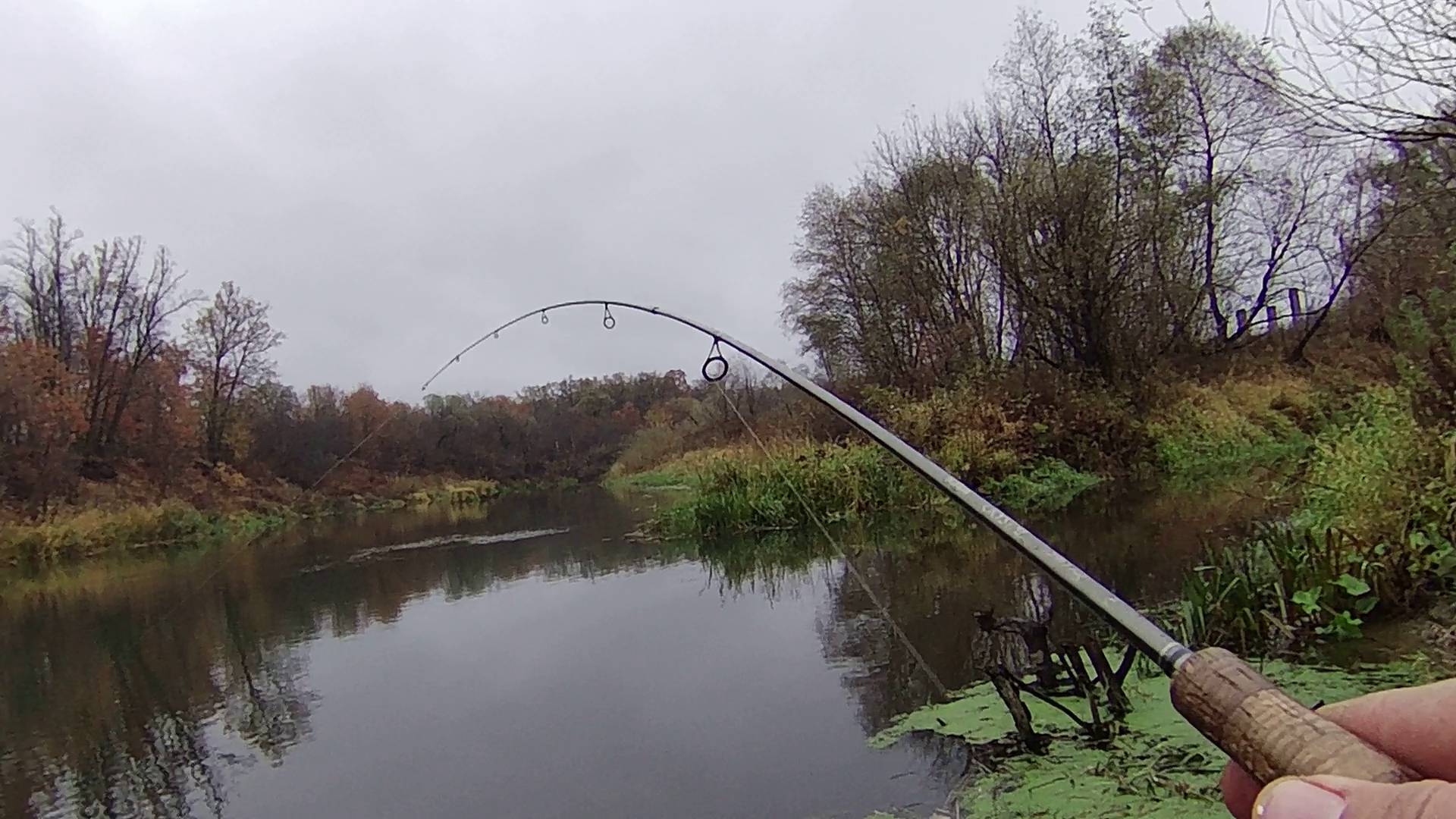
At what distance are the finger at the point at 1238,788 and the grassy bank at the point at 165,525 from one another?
2075cm

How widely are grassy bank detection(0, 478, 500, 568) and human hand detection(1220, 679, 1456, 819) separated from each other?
20814mm

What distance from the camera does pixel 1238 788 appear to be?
109cm

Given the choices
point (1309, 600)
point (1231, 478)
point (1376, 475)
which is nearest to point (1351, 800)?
point (1309, 600)

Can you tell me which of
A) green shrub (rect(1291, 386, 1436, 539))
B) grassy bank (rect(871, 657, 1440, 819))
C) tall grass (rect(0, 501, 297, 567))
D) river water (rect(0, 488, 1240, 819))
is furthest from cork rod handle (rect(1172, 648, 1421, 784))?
tall grass (rect(0, 501, 297, 567))

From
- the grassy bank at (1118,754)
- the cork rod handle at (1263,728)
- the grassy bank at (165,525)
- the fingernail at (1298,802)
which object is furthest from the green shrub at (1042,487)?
the grassy bank at (165,525)

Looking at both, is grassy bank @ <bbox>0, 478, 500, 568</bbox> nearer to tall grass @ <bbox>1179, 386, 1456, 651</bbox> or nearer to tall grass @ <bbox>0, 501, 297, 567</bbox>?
tall grass @ <bbox>0, 501, 297, 567</bbox>

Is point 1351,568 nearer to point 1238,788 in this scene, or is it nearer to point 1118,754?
point 1118,754

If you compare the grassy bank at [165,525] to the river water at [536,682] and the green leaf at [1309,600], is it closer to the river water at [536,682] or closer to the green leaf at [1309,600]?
the river water at [536,682]

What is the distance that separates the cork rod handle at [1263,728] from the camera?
889mm

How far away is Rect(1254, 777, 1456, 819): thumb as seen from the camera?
0.78 m

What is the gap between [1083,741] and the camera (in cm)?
359

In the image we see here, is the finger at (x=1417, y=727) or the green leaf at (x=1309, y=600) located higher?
the finger at (x=1417, y=727)

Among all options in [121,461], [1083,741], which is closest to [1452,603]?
[1083,741]

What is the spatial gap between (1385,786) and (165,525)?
26188 mm
